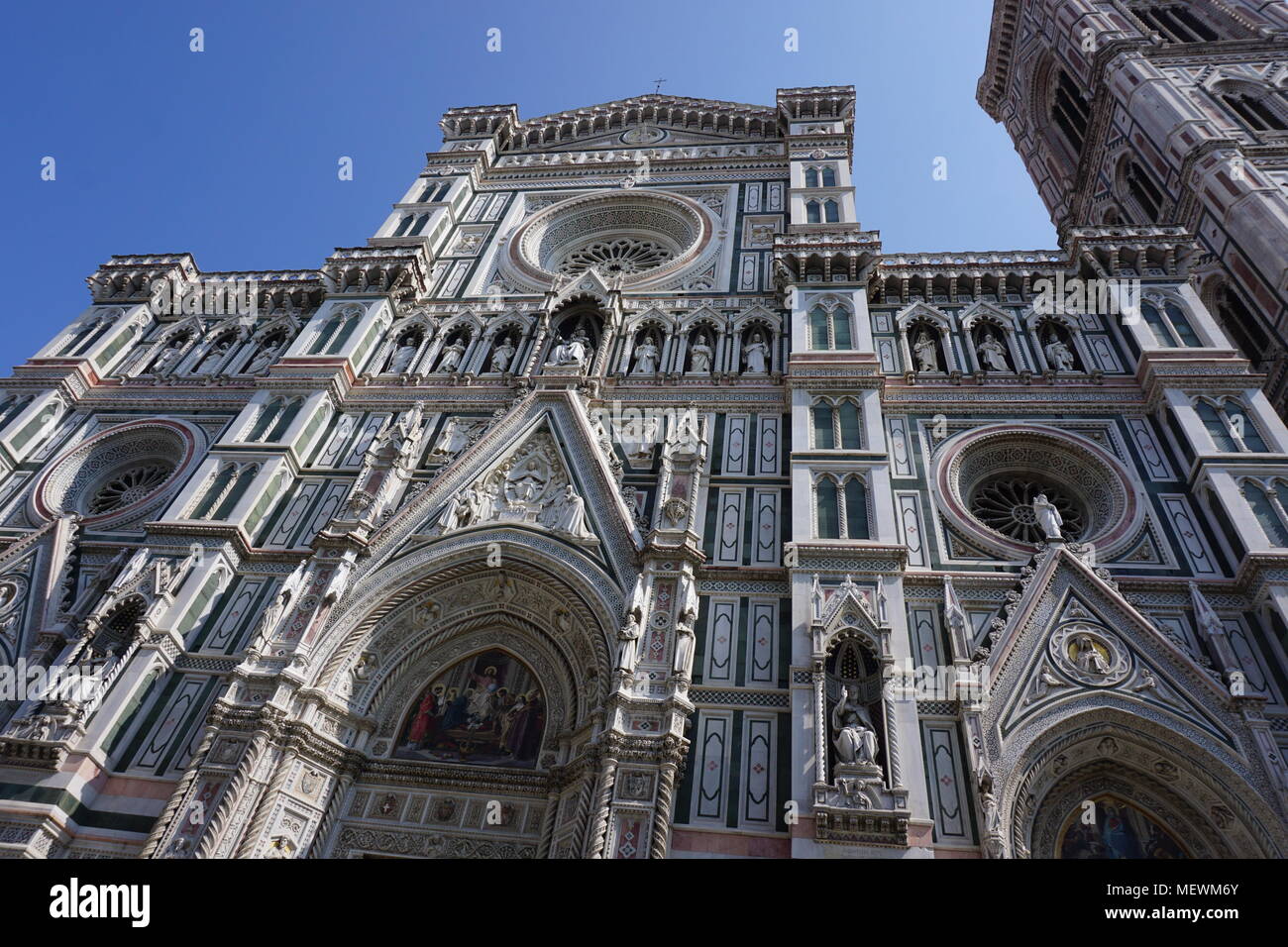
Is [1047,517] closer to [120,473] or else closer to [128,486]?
[128,486]

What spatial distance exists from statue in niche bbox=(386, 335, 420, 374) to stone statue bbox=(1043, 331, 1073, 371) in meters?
12.1

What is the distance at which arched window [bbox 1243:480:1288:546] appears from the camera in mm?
11227

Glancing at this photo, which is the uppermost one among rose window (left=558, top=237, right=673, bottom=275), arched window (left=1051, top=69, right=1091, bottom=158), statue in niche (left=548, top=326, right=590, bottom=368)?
arched window (left=1051, top=69, right=1091, bottom=158)

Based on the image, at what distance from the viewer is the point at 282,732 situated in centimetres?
1068

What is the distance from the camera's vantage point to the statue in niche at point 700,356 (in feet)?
52.1

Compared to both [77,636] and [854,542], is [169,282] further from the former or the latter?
[854,542]

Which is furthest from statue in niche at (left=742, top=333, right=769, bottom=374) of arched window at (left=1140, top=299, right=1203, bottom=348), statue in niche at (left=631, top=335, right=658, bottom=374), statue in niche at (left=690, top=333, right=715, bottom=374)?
arched window at (left=1140, top=299, right=1203, bottom=348)

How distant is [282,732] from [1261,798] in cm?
1122

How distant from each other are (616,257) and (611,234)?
86 centimetres

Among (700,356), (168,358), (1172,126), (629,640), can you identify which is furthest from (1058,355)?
(168,358)

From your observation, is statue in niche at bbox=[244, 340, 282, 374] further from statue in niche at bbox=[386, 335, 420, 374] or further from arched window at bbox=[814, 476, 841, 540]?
arched window at bbox=[814, 476, 841, 540]

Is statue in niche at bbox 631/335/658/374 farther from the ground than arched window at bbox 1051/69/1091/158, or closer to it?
closer to it

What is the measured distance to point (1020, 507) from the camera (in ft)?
43.9
